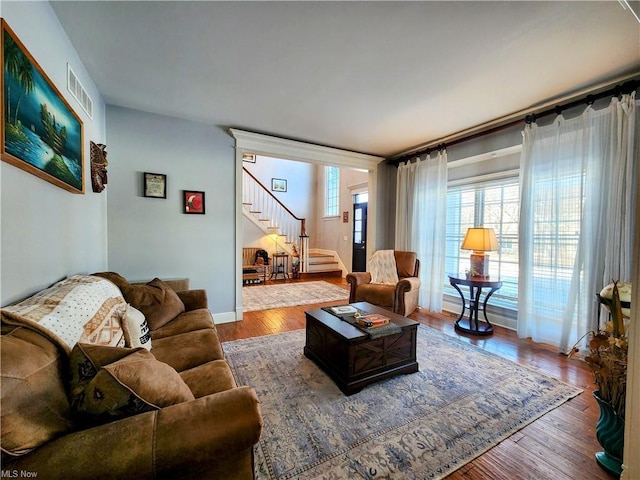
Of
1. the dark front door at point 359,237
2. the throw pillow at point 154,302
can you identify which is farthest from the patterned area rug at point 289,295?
the throw pillow at point 154,302

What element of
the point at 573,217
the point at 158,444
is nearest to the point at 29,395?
the point at 158,444

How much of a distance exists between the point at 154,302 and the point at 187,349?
Answer: 71cm

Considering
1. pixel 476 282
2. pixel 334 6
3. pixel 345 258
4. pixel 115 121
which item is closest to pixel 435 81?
pixel 334 6

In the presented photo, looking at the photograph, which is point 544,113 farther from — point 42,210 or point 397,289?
point 42,210

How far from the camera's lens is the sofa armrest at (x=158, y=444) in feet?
2.38

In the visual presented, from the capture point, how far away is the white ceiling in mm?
1659

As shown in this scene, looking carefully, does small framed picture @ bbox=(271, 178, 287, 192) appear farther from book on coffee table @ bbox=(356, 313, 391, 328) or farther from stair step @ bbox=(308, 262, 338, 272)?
book on coffee table @ bbox=(356, 313, 391, 328)

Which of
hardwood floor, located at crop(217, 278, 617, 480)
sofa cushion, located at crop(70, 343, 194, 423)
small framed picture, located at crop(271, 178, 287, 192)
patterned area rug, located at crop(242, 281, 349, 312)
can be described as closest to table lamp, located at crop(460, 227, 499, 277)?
hardwood floor, located at crop(217, 278, 617, 480)

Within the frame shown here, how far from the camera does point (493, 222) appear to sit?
11.9ft

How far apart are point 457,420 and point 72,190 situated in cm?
304

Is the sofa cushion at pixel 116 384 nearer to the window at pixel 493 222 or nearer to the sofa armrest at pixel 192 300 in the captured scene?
the sofa armrest at pixel 192 300

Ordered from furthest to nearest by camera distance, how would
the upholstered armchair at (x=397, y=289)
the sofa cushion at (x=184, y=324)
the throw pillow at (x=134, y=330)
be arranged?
the upholstered armchair at (x=397, y=289), the sofa cushion at (x=184, y=324), the throw pillow at (x=134, y=330)

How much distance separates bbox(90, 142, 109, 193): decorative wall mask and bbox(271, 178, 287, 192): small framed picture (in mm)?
5805

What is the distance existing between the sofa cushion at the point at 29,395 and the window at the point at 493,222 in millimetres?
4110
